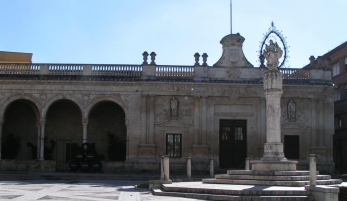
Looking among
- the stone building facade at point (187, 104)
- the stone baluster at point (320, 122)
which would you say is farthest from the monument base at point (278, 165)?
the stone baluster at point (320, 122)

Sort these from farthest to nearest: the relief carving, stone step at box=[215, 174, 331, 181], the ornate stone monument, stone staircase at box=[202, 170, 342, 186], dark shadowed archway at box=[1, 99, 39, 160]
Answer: dark shadowed archway at box=[1, 99, 39, 160] < the relief carving < the ornate stone monument < stone step at box=[215, 174, 331, 181] < stone staircase at box=[202, 170, 342, 186]

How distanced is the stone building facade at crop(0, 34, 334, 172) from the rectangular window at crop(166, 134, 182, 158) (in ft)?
0.24

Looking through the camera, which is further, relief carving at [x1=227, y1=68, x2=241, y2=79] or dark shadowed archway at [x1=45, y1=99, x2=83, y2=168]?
dark shadowed archway at [x1=45, y1=99, x2=83, y2=168]

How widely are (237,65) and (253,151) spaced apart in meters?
6.57

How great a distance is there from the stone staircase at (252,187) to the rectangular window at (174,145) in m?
15.6

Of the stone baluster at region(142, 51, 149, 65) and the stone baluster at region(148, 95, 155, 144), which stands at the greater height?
the stone baluster at region(142, 51, 149, 65)

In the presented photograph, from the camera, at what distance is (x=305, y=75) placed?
41.0 m

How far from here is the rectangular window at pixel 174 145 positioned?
39.7 m

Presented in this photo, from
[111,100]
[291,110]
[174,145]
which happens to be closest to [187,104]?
[174,145]

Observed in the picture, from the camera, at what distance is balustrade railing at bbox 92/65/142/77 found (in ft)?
131

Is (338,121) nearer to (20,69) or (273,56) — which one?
(273,56)

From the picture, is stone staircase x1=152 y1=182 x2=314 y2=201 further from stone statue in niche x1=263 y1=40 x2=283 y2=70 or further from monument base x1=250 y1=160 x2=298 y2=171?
stone statue in niche x1=263 y1=40 x2=283 y2=70

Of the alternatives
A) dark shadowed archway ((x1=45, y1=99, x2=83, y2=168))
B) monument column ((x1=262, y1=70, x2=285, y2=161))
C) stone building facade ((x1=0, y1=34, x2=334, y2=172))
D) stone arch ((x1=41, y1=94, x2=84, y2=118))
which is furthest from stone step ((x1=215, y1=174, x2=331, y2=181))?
dark shadowed archway ((x1=45, y1=99, x2=83, y2=168))

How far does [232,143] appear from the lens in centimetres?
4012
